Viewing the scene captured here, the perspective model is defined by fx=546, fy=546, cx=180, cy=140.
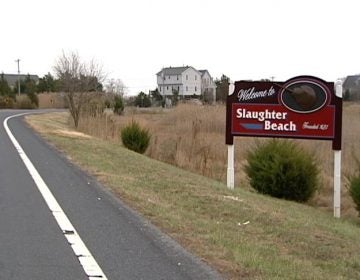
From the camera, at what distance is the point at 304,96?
12.8 meters

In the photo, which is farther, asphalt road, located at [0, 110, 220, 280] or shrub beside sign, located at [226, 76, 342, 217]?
shrub beside sign, located at [226, 76, 342, 217]

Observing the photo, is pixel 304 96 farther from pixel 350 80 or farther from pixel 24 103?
pixel 350 80

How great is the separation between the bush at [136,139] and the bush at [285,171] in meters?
8.81

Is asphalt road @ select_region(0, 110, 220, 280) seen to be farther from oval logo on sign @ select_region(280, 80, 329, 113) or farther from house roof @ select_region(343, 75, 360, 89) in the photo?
house roof @ select_region(343, 75, 360, 89)

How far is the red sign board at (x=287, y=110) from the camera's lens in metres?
12.7

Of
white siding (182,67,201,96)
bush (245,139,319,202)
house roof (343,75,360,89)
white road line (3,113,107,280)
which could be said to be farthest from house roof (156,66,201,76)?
white road line (3,113,107,280)

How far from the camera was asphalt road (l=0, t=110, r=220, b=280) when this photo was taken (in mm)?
5172

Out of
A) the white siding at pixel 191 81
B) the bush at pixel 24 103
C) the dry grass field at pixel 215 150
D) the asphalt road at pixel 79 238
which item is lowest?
the dry grass field at pixel 215 150

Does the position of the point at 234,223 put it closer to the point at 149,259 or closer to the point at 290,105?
the point at 149,259

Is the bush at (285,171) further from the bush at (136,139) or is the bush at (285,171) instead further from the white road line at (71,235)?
the bush at (136,139)

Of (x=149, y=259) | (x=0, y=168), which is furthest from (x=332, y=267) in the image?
(x=0, y=168)

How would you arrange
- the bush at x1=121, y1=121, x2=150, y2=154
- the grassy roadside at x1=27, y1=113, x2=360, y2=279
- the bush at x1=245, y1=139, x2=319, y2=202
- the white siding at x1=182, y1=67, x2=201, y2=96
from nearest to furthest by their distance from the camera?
the grassy roadside at x1=27, y1=113, x2=360, y2=279
the bush at x1=245, y1=139, x2=319, y2=202
the bush at x1=121, y1=121, x2=150, y2=154
the white siding at x1=182, y1=67, x2=201, y2=96

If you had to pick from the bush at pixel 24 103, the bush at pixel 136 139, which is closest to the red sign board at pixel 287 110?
the bush at pixel 136 139

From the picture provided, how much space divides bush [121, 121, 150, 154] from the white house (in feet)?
326
